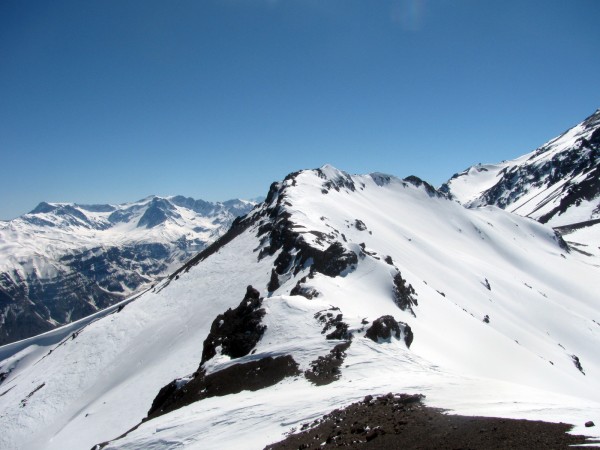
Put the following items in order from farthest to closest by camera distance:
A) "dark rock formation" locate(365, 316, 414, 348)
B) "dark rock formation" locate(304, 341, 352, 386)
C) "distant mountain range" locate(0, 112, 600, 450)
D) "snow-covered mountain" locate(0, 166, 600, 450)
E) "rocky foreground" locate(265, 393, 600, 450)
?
1. "dark rock formation" locate(365, 316, 414, 348)
2. "dark rock formation" locate(304, 341, 352, 386)
3. "snow-covered mountain" locate(0, 166, 600, 450)
4. "distant mountain range" locate(0, 112, 600, 450)
5. "rocky foreground" locate(265, 393, 600, 450)

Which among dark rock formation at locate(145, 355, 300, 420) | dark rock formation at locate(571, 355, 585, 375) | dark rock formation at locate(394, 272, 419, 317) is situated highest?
dark rock formation at locate(394, 272, 419, 317)

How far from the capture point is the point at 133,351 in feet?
218

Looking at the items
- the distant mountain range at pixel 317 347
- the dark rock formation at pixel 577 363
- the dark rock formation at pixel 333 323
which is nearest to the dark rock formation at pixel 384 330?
the distant mountain range at pixel 317 347

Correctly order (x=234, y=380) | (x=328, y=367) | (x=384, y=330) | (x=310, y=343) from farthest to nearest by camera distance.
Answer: (x=384, y=330) < (x=310, y=343) < (x=234, y=380) < (x=328, y=367)

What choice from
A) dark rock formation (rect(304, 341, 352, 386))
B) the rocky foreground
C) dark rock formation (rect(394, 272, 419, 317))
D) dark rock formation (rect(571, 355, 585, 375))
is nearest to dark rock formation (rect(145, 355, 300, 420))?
dark rock formation (rect(304, 341, 352, 386))

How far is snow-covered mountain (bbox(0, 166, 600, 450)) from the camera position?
73.0ft

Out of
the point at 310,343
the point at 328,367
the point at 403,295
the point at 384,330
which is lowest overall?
the point at 328,367

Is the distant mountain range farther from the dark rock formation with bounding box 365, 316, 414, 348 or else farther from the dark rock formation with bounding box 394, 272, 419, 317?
the dark rock formation with bounding box 394, 272, 419, 317

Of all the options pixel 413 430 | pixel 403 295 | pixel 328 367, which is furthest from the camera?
pixel 403 295

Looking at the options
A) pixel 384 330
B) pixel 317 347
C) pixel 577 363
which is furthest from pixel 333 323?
pixel 577 363

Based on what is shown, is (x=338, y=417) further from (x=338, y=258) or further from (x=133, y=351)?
(x=133, y=351)

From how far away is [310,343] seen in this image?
30.7 metres

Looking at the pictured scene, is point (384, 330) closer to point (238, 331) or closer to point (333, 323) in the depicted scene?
point (333, 323)

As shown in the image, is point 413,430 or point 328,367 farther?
point 328,367
